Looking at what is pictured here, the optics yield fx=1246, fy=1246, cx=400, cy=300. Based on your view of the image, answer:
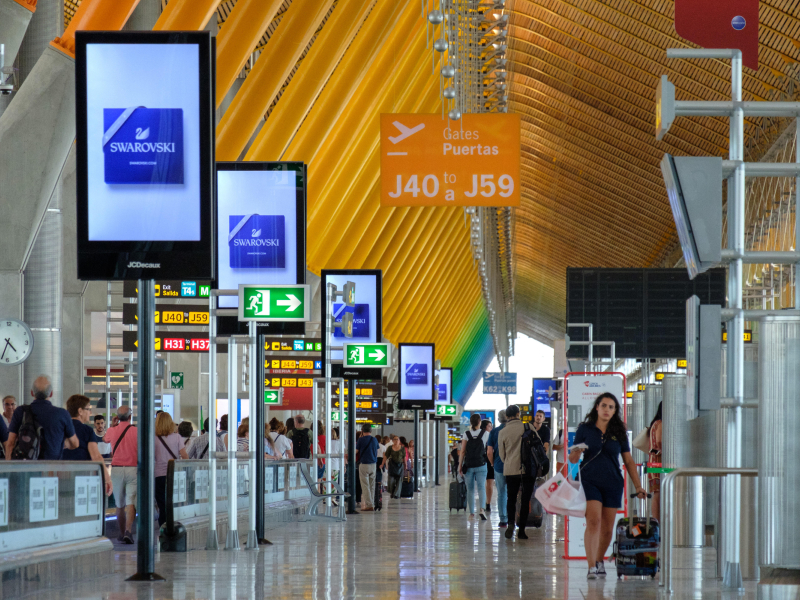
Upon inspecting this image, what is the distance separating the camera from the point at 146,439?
9086 mm

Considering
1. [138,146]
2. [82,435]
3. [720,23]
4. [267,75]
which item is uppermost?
[267,75]

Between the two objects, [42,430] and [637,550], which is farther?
[42,430]

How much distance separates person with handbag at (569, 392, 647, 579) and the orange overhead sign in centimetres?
689

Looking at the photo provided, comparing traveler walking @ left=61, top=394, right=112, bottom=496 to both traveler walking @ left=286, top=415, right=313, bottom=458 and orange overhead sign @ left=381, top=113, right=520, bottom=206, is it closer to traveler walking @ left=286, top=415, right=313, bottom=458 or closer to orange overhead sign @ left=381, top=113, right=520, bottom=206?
orange overhead sign @ left=381, top=113, right=520, bottom=206

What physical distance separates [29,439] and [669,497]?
19.3 ft

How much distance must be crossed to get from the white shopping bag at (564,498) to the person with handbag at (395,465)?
58.9ft

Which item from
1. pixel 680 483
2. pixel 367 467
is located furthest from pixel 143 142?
pixel 367 467

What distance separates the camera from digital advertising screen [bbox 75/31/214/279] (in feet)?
30.0

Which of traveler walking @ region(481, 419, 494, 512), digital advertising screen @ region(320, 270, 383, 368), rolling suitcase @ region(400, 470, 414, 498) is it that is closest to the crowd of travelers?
digital advertising screen @ region(320, 270, 383, 368)

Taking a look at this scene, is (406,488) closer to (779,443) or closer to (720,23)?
(720,23)

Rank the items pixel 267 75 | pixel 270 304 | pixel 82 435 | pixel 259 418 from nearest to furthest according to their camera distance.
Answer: pixel 82 435 < pixel 270 304 < pixel 259 418 < pixel 267 75

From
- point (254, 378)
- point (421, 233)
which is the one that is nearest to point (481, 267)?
point (421, 233)

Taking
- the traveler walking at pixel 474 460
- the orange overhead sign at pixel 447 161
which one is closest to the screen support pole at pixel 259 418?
the orange overhead sign at pixel 447 161

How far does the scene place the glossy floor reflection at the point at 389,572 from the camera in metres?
8.41
